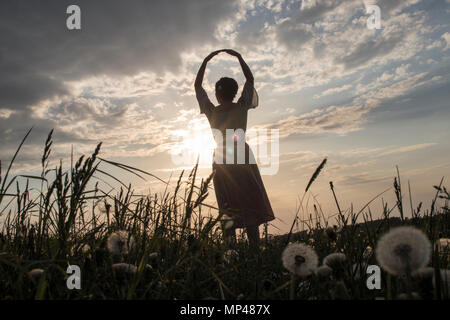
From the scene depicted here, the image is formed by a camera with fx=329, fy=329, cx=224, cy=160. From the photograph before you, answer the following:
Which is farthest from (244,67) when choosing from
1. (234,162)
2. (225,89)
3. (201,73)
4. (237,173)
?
(237,173)

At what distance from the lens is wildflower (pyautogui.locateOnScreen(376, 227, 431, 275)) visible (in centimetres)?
123

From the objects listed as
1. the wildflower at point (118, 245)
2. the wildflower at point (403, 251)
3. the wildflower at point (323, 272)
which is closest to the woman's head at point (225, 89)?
the wildflower at point (118, 245)

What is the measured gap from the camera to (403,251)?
1.27 m

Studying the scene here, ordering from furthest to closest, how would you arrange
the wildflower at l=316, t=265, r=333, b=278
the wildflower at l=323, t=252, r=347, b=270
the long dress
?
the long dress, the wildflower at l=323, t=252, r=347, b=270, the wildflower at l=316, t=265, r=333, b=278

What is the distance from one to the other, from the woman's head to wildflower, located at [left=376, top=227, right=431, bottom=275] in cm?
575

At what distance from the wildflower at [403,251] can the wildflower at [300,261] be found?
366 millimetres

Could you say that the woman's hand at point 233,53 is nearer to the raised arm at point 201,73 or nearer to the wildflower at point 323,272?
the raised arm at point 201,73

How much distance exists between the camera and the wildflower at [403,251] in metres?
1.23

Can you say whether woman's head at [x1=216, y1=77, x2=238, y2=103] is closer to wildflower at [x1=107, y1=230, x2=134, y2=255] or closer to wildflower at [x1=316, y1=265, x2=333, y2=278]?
wildflower at [x1=107, y1=230, x2=134, y2=255]

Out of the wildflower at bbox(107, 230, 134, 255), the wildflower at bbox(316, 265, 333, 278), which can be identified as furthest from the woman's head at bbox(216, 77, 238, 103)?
the wildflower at bbox(316, 265, 333, 278)
